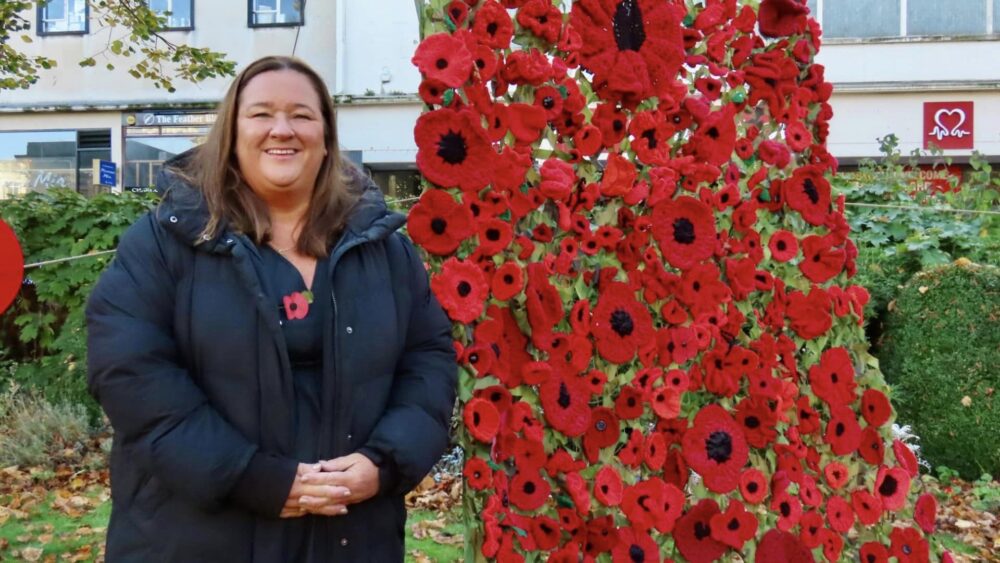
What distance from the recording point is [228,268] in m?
1.80

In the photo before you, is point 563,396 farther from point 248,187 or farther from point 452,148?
point 248,187

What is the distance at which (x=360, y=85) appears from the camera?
16203mm

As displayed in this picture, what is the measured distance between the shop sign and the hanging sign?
15808 mm

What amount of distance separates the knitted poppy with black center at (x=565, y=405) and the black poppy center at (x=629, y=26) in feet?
3.26

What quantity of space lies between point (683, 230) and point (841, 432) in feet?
2.73

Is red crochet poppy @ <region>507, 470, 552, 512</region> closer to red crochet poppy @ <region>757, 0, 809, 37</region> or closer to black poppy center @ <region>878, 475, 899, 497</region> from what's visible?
black poppy center @ <region>878, 475, 899, 497</region>

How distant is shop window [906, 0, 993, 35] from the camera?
50.8ft

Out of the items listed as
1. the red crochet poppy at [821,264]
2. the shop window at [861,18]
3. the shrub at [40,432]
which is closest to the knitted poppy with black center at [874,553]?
the red crochet poppy at [821,264]

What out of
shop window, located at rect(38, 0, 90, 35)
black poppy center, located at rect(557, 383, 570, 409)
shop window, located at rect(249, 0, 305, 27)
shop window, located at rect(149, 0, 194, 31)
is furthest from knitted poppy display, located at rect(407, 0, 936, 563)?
shop window, located at rect(38, 0, 90, 35)

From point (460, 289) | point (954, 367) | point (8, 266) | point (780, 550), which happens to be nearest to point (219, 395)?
point (460, 289)

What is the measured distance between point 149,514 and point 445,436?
0.66 metres

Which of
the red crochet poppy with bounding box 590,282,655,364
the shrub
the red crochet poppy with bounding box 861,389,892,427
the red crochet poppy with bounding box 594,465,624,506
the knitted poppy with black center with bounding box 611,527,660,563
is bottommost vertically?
the shrub

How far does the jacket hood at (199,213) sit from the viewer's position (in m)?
1.79

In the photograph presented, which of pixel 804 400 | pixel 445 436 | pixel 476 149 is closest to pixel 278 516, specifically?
pixel 445 436
